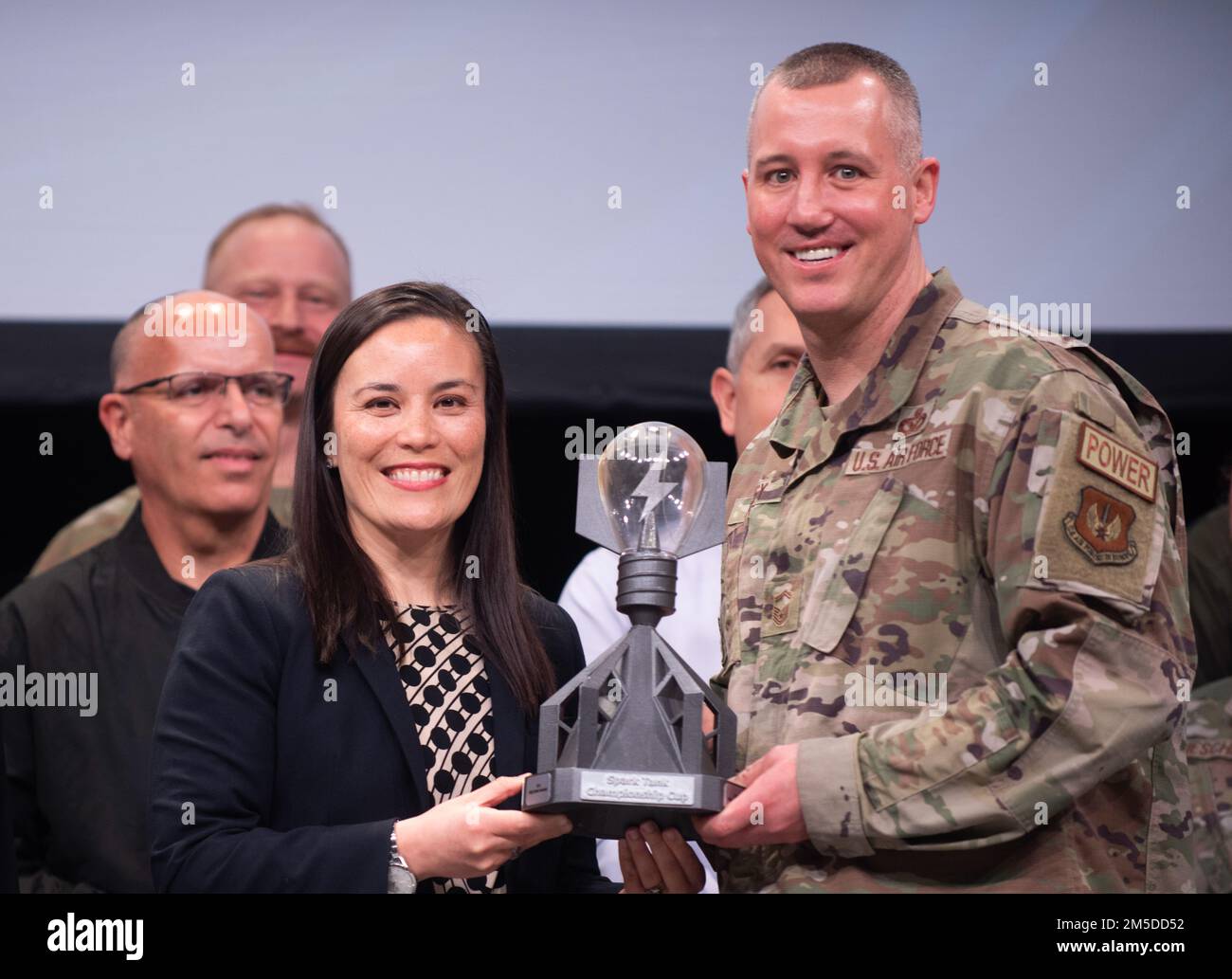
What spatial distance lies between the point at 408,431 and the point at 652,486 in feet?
1.40

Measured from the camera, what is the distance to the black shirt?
12.0 feet

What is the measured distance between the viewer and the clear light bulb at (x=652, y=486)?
2617 millimetres

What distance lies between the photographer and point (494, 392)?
289 centimetres

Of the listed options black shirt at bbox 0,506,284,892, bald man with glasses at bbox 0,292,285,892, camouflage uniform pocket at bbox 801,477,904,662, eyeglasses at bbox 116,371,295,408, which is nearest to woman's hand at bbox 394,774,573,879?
camouflage uniform pocket at bbox 801,477,904,662

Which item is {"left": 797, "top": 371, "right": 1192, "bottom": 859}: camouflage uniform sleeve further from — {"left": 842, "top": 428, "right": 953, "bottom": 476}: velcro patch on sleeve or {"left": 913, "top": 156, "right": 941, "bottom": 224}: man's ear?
{"left": 913, "top": 156, "right": 941, "bottom": 224}: man's ear

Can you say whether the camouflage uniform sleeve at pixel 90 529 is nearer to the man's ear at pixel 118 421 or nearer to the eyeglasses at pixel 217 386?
the man's ear at pixel 118 421

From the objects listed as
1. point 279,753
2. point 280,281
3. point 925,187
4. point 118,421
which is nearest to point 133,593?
point 118,421

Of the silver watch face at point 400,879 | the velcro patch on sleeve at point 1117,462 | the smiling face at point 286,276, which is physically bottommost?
the silver watch face at point 400,879

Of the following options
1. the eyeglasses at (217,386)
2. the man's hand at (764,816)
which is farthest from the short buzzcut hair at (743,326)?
the man's hand at (764,816)

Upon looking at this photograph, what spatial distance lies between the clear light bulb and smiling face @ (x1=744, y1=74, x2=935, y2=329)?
0.40m

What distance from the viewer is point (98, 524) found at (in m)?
4.65

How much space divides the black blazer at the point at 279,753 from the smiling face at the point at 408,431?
199mm

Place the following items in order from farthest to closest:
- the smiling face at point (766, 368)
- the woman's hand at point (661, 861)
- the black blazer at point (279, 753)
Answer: the smiling face at point (766, 368), the woman's hand at point (661, 861), the black blazer at point (279, 753)
